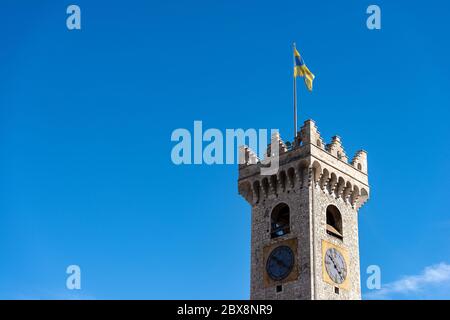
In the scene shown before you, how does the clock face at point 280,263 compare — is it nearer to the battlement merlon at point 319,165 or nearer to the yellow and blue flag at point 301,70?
the battlement merlon at point 319,165

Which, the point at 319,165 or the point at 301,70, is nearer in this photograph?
the point at 319,165

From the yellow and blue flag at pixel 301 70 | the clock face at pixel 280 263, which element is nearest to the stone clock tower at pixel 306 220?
the clock face at pixel 280 263

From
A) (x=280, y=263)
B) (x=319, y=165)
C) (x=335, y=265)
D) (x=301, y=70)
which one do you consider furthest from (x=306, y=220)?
(x=301, y=70)

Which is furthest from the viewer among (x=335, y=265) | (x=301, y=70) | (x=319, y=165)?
(x=301, y=70)

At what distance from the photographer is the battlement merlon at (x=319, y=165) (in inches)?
2400

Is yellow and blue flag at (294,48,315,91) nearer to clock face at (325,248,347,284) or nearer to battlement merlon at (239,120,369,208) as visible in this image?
battlement merlon at (239,120,369,208)

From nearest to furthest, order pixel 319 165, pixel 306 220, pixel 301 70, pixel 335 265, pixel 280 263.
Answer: pixel 306 220, pixel 280 263, pixel 335 265, pixel 319 165, pixel 301 70

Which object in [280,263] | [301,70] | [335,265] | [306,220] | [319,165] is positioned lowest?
[335,265]

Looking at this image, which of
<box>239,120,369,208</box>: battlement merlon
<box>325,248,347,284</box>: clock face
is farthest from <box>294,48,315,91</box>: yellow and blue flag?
<box>325,248,347,284</box>: clock face

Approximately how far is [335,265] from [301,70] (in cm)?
1725

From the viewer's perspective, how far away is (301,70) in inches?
2650

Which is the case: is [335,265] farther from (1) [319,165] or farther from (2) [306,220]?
(1) [319,165]
